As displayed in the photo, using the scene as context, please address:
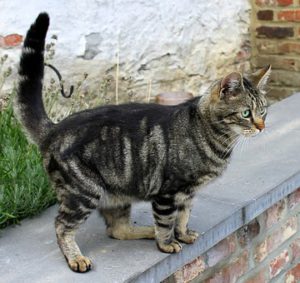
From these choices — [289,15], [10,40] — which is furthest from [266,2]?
[10,40]

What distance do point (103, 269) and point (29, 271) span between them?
0.87 feet

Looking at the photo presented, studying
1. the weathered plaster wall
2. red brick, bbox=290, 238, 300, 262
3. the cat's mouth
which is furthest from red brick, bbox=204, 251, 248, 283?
the weathered plaster wall

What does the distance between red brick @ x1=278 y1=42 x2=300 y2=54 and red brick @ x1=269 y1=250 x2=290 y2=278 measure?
2.25m

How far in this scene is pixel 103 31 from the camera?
4.80 meters

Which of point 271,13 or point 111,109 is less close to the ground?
point 111,109

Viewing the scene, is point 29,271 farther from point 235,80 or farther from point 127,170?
point 235,80

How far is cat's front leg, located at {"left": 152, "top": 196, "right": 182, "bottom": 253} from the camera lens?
2.73m

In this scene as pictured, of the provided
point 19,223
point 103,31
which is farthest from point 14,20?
point 19,223

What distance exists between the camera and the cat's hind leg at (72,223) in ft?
8.81

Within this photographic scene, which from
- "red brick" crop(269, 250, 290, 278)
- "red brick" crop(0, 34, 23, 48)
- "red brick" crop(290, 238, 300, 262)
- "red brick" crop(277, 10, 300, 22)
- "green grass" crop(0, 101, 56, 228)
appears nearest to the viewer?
"green grass" crop(0, 101, 56, 228)

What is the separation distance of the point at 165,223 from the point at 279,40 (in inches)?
127

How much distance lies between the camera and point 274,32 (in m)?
5.66

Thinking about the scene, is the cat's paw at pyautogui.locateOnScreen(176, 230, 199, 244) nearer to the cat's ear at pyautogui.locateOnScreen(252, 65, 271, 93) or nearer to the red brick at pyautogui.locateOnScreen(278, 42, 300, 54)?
the cat's ear at pyautogui.locateOnScreen(252, 65, 271, 93)

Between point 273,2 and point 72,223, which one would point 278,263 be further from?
point 273,2
